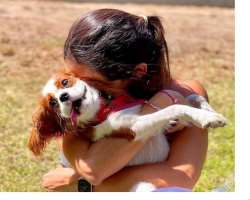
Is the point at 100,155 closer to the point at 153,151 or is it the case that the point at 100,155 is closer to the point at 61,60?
the point at 153,151

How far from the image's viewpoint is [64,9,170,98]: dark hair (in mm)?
2850

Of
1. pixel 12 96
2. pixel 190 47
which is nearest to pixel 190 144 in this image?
pixel 12 96

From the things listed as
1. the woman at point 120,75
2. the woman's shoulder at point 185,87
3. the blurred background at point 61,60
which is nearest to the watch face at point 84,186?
the woman at point 120,75

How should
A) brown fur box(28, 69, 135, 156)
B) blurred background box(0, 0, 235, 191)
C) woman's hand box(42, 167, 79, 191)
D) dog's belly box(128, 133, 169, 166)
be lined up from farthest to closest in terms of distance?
blurred background box(0, 0, 235, 191)
woman's hand box(42, 167, 79, 191)
dog's belly box(128, 133, 169, 166)
brown fur box(28, 69, 135, 156)

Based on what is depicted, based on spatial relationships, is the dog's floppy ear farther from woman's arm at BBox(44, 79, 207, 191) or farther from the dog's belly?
the dog's belly

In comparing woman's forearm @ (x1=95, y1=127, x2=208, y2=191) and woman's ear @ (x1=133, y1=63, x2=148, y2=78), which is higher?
woman's ear @ (x1=133, y1=63, x2=148, y2=78)

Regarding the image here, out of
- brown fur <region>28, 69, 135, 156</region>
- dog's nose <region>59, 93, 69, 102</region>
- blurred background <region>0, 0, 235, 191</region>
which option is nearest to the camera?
dog's nose <region>59, 93, 69, 102</region>

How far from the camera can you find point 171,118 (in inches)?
113

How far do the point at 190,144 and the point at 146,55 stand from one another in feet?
1.47

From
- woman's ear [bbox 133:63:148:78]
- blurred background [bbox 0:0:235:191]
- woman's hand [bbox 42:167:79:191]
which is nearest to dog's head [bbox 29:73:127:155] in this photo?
woman's ear [bbox 133:63:148:78]

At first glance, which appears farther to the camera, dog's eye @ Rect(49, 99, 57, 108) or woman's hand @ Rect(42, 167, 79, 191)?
woman's hand @ Rect(42, 167, 79, 191)

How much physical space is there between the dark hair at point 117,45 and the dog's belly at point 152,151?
0.19 meters

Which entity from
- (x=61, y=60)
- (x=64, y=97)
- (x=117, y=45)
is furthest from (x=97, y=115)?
(x=61, y=60)
